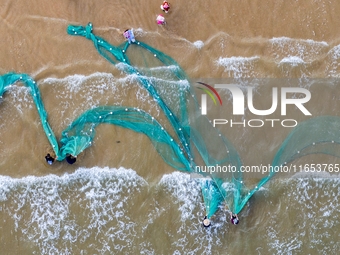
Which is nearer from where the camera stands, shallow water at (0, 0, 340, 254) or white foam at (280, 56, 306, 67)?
shallow water at (0, 0, 340, 254)

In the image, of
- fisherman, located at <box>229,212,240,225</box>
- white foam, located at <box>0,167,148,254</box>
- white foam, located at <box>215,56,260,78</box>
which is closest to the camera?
fisherman, located at <box>229,212,240,225</box>

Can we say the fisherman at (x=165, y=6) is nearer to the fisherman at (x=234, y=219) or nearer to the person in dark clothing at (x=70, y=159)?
the person in dark clothing at (x=70, y=159)

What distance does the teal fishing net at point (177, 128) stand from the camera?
648cm

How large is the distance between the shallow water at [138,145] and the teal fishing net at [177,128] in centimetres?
16

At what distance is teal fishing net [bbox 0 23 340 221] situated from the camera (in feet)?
21.3

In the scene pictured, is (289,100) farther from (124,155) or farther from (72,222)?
(72,222)

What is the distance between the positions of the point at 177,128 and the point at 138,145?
92 cm

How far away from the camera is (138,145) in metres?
6.50

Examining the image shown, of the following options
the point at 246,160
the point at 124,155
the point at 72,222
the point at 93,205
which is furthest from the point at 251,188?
the point at 72,222

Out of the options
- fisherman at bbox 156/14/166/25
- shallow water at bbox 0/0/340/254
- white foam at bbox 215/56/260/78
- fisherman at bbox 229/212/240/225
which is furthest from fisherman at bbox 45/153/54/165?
white foam at bbox 215/56/260/78

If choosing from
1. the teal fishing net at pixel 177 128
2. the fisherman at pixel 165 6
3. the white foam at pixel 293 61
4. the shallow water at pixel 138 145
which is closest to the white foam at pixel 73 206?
the shallow water at pixel 138 145


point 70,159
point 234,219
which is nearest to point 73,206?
point 70,159

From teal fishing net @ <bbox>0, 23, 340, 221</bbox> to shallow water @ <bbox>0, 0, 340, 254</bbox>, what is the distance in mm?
158

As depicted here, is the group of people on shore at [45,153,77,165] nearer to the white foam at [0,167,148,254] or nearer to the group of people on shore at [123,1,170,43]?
the white foam at [0,167,148,254]
